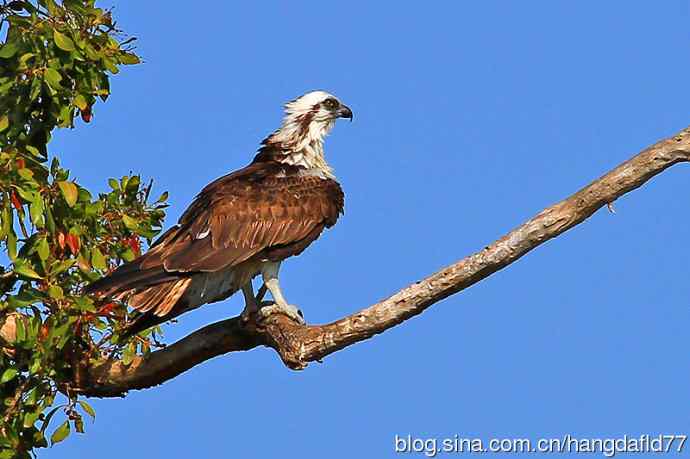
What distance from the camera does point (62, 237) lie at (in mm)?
6012

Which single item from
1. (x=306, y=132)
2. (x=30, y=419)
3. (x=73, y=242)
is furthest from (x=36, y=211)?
(x=306, y=132)

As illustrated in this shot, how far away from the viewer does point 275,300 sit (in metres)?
6.92

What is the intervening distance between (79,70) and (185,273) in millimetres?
1257

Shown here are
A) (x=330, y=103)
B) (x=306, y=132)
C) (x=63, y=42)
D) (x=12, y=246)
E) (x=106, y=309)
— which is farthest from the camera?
(x=330, y=103)

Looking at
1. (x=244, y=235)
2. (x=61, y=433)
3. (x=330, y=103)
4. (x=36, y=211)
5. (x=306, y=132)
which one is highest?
(x=330, y=103)

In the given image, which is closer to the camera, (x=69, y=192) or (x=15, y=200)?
(x=15, y=200)

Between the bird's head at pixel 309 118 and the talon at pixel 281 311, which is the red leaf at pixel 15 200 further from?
the bird's head at pixel 309 118

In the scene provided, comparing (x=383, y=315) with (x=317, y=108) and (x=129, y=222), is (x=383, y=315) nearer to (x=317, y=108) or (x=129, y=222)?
(x=129, y=222)

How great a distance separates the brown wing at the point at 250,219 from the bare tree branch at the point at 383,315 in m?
0.46

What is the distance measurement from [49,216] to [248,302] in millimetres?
1466

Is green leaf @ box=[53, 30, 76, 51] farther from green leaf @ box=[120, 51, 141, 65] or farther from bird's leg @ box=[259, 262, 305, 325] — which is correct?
bird's leg @ box=[259, 262, 305, 325]

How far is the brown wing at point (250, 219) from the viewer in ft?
22.4

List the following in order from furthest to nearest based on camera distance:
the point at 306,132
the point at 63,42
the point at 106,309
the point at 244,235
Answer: the point at 306,132, the point at 244,235, the point at 106,309, the point at 63,42

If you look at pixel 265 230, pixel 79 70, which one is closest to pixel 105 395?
pixel 265 230
